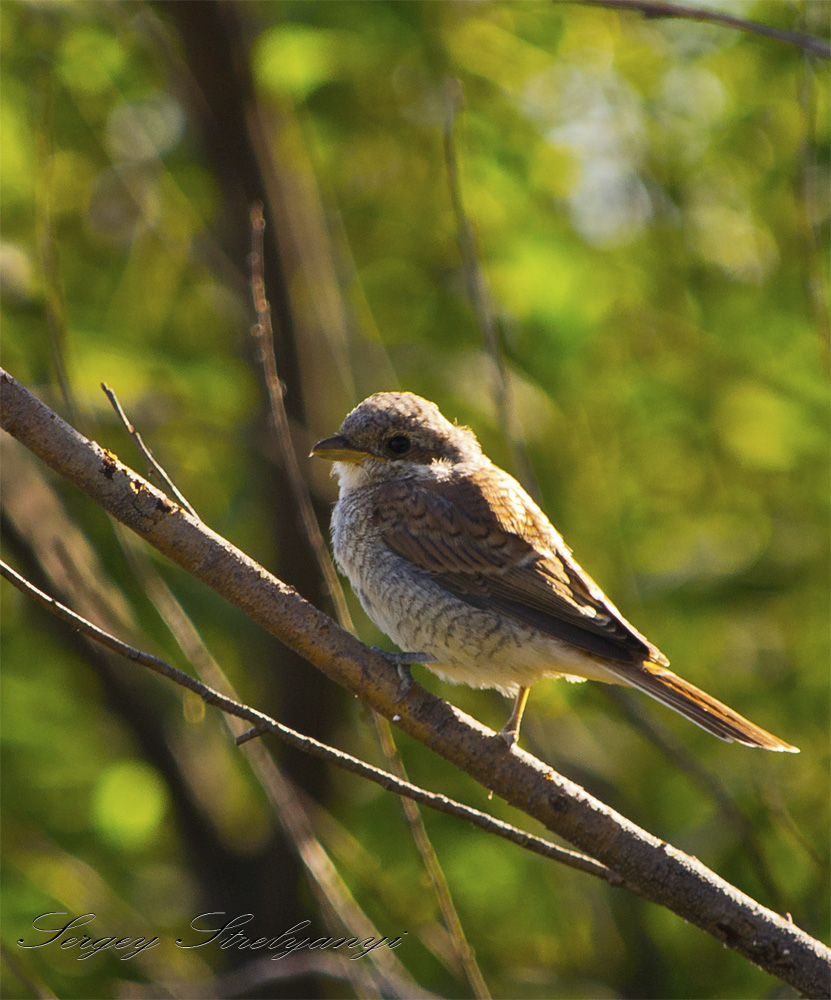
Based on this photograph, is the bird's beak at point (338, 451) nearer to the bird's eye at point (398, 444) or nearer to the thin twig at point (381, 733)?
the bird's eye at point (398, 444)

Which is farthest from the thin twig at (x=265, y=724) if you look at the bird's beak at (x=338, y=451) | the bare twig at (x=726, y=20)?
the bird's beak at (x=338, y=451)

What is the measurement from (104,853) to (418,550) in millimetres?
2329

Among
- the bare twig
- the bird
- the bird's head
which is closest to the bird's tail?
the bird

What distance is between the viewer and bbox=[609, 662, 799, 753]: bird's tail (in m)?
2.87

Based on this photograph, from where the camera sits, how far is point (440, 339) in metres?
5.04

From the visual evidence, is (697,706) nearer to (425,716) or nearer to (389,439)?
(425,716)

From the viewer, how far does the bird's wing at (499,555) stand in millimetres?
3164

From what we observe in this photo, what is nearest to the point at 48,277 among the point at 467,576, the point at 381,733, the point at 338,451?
the point at 338,451

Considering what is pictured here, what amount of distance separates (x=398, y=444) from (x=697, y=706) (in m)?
1.40

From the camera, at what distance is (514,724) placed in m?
3.03

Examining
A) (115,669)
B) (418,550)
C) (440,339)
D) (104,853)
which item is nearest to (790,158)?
(440,339)

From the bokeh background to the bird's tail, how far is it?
935mm

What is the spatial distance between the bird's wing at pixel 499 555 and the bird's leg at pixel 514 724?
0.80 ft

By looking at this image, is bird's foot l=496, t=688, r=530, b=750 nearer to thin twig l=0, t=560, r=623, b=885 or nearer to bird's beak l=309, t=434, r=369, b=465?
thin twig l=0, t=560, r=623, b=885
